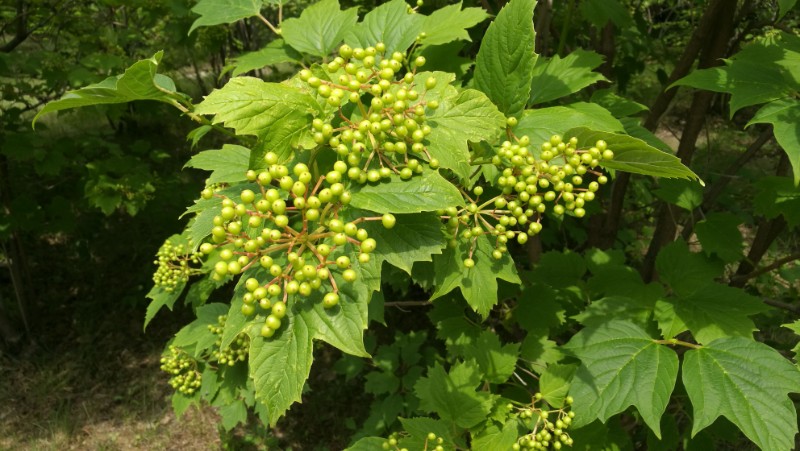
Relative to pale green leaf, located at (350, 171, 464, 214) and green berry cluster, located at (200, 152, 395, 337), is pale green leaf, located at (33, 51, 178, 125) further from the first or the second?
pale green leaf, located at (350, 171, 464, 214)

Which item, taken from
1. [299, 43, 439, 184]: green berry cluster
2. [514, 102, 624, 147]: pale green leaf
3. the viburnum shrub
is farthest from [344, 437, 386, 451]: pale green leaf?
[514, 102, 624, 147]: pale green leaf

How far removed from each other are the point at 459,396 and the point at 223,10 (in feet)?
8.13

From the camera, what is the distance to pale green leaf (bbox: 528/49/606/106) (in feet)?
8.05

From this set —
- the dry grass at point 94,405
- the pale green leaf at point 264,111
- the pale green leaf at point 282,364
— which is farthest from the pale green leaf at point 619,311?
the dry grass at point 94,405

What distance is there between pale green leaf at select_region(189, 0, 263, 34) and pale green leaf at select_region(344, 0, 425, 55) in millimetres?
693

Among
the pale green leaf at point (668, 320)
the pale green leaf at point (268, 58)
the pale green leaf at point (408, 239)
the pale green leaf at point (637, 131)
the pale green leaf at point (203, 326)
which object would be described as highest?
the pale green leaf at point (268, 58)

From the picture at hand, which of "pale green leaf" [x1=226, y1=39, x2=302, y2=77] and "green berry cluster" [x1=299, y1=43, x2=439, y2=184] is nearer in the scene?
"green berry cluster" [x1=299, y1=43, x2=439, y2=184]

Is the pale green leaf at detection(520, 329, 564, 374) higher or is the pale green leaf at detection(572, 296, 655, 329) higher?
the pale green leaf at detection(572, 296, 655, 329)

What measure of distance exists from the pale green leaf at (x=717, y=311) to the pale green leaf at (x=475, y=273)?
45.4 inches

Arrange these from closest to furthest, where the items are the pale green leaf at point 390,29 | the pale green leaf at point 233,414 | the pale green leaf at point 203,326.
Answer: the pale green leaf at point 390,29 → the pale green leaf at point 203,326 → the pale green leaf at point 233,414

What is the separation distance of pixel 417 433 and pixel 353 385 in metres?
4.20

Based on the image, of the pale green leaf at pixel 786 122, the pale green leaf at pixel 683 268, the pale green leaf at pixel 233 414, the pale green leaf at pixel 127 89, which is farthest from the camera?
the pale green leaf at pixel 233 414

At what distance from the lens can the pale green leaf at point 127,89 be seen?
1669mm

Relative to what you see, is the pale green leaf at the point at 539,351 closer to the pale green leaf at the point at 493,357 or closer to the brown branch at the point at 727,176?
the pale green leaf at the point at 493,357
